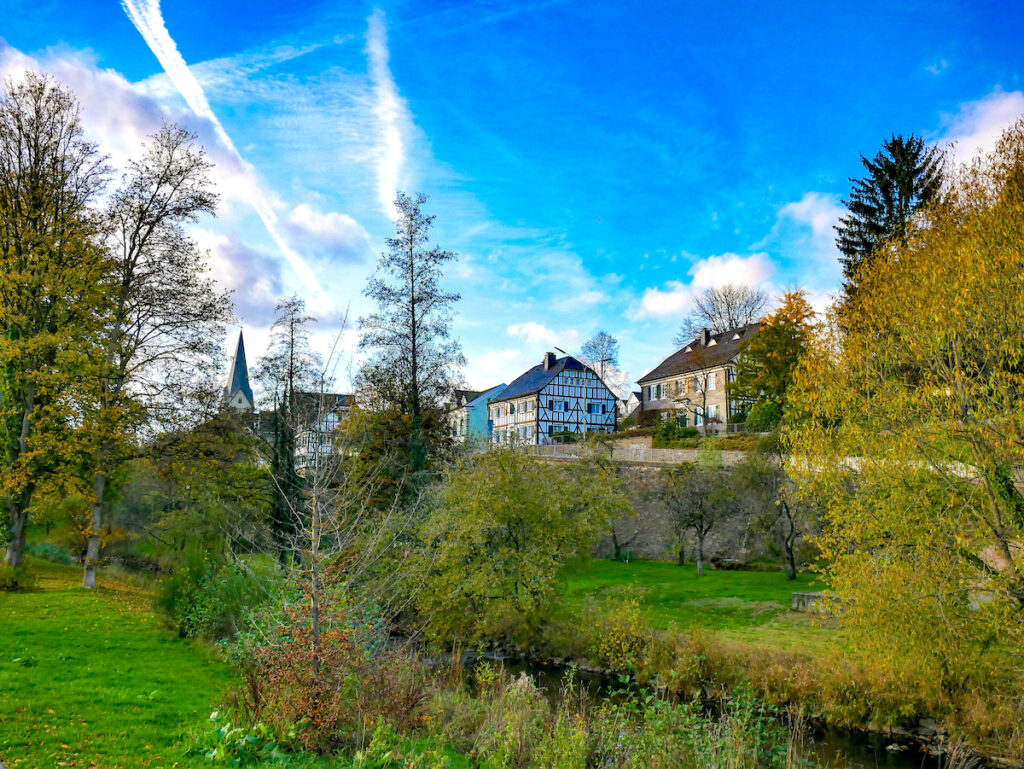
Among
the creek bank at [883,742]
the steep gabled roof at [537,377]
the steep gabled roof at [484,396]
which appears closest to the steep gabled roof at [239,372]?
the steep gabled roof at [484,396]

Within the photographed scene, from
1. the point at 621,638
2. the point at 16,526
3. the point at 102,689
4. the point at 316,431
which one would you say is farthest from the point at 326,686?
the point at 16,526

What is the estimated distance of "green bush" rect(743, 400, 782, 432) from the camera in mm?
40275

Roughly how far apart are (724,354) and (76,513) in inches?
1782

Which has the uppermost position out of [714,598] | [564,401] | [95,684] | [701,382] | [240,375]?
[240,375]

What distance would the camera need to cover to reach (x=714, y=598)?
23.0m

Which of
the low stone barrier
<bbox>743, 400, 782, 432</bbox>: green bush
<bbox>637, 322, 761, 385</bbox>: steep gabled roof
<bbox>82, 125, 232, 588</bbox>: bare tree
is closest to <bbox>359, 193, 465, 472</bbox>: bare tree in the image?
<bbox>82, 125, 232, 588</bbox>: bare tree

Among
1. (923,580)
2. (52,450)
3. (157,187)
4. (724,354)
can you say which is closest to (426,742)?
(923,580)

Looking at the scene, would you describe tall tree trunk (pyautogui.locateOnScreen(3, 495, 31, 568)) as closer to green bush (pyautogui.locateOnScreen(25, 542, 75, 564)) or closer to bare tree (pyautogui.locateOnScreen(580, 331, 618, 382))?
green bush (pyautogui.locateOnScreen(25, 542, 75, 564))

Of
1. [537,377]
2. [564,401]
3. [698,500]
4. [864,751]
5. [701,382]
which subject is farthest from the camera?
[537,377]

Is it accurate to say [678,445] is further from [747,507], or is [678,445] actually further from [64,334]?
[64,334]

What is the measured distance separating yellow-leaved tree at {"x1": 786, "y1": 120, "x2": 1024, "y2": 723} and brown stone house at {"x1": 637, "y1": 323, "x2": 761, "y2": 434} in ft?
113

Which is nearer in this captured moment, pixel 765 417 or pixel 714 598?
pixel 714 598

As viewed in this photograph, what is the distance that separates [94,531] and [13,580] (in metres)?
2.40

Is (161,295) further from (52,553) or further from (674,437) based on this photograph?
(674,437)
